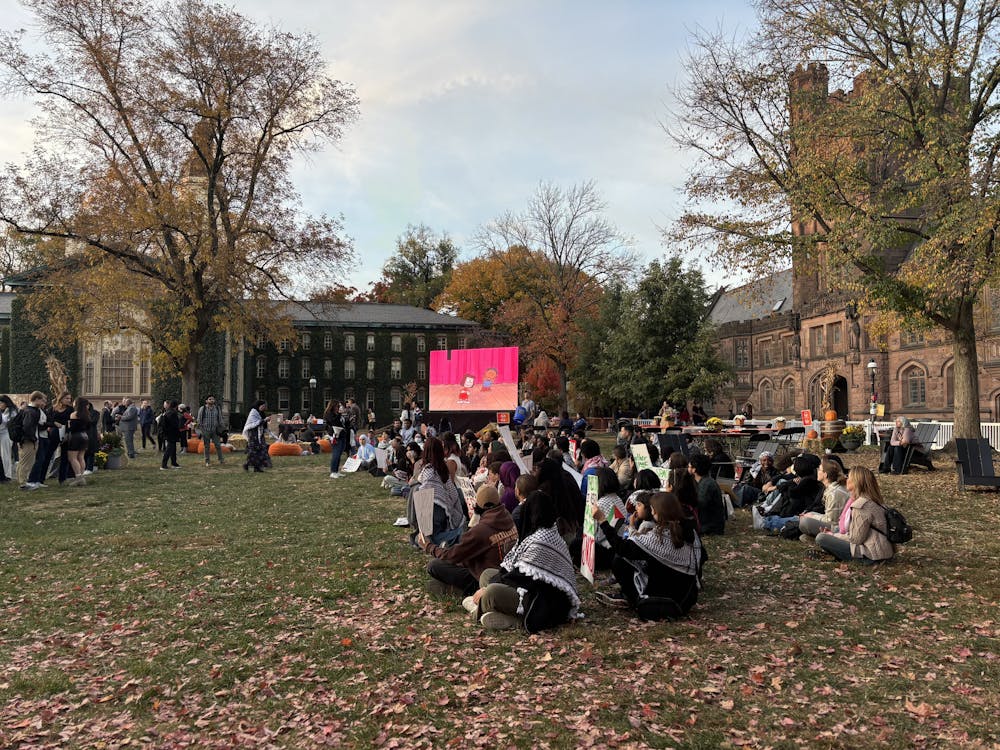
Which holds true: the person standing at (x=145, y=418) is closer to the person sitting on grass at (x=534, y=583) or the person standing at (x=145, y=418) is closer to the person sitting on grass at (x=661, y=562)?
the person sitting on grass at (x=534, y=583)

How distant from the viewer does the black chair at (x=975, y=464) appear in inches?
537

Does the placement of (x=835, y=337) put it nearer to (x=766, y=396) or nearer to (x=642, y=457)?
(x=766, y=396)

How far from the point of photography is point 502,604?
20.5 feet

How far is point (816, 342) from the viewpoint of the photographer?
57156 millimetres

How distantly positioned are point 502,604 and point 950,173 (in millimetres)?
14169

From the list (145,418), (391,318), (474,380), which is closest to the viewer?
(474,380)

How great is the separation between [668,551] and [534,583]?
118 cm

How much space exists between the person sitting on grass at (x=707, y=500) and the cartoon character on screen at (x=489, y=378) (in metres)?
15.5

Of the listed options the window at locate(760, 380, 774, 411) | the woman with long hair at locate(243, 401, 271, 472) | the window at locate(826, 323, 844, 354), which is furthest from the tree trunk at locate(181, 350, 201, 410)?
the window at locate(760, 380, 774, 411)

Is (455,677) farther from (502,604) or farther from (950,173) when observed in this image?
(950,173)

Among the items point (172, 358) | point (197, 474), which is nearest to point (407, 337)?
point (172, 358)

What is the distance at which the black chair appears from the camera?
1365cm

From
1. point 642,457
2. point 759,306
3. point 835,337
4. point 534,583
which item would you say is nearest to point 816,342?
point 835,337

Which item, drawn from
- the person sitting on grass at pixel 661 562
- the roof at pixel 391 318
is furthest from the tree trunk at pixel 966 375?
the roof at pixel 391 318
